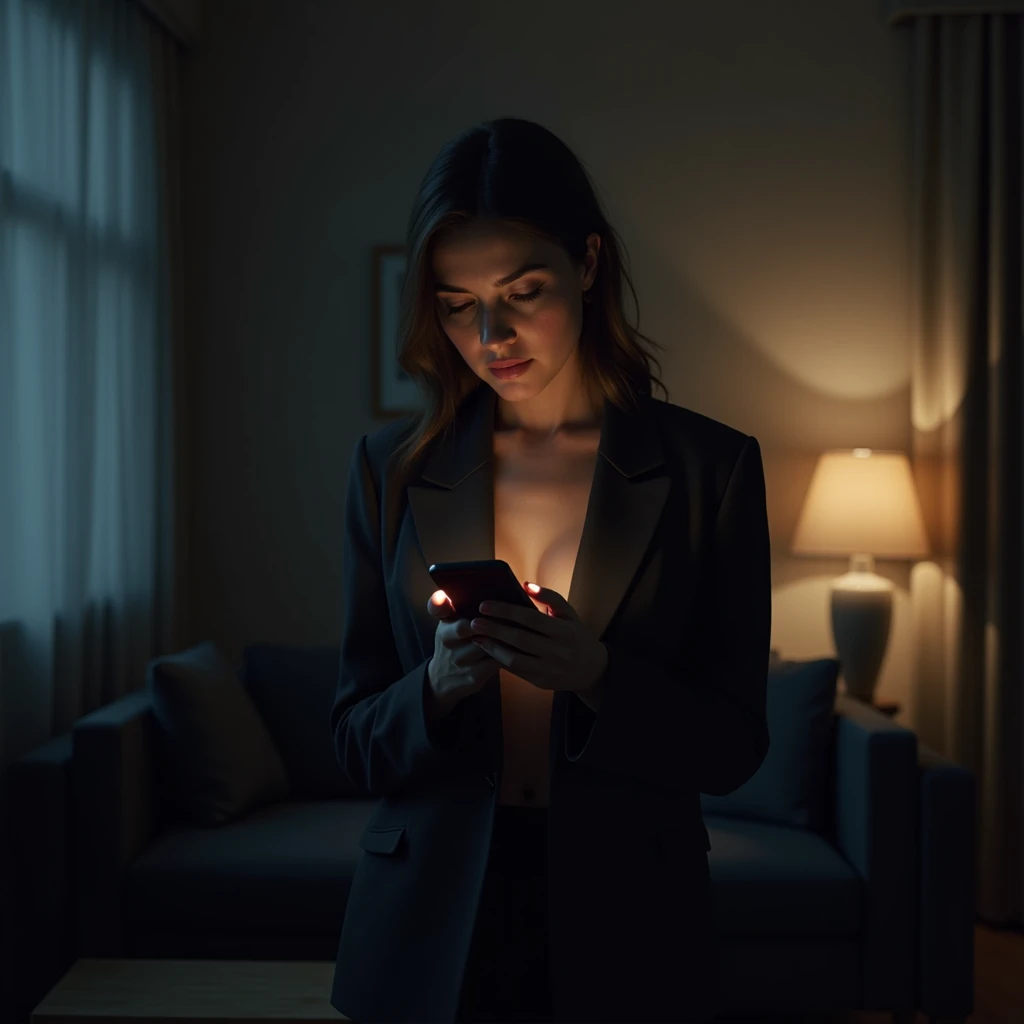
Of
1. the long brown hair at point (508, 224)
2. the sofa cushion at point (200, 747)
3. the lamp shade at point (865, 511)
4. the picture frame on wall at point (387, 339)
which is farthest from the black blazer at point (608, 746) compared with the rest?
the picture frame on wall at point (387, 339)

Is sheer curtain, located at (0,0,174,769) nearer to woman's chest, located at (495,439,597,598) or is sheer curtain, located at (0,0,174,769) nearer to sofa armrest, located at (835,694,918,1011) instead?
woman's chest, located at (495,439,597,598)

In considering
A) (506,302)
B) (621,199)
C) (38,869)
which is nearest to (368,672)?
(506,302)

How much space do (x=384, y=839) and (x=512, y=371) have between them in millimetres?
513

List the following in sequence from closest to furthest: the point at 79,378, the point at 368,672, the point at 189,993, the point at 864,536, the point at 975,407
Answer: the point at 368,672
the point at 189,993
the point at 79,378
the point at 864,536
the point at 975,407

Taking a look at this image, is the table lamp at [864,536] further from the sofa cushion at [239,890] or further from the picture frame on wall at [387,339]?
the sofa cushion at [239,890]

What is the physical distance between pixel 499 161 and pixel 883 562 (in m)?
3.20

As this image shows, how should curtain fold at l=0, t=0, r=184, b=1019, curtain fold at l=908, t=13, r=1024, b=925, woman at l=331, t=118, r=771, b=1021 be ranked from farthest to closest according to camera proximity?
curtain fold at l=908, t=13, r=1024, b=925 → curtain fold at l=0, t=0, r=184, b=1019 → woman at l=331, t=118, r=771, b=1021

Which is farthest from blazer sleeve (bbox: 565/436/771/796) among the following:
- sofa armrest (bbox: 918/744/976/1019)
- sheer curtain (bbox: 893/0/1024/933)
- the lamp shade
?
sheer curtain (bbox: 893/0/1024/933)

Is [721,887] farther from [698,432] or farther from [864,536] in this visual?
[698,432]

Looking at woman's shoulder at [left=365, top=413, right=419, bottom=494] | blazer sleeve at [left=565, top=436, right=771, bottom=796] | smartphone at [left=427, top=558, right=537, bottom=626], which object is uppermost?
woman's shoulder at [left=365, top=413, right=419, bottom=494]

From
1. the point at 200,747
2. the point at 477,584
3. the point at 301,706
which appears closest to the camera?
the point at 477,584

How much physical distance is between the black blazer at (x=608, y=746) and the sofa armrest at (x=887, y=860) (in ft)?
6.05

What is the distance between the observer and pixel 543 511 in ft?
4.04

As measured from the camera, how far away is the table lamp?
3545 mm
